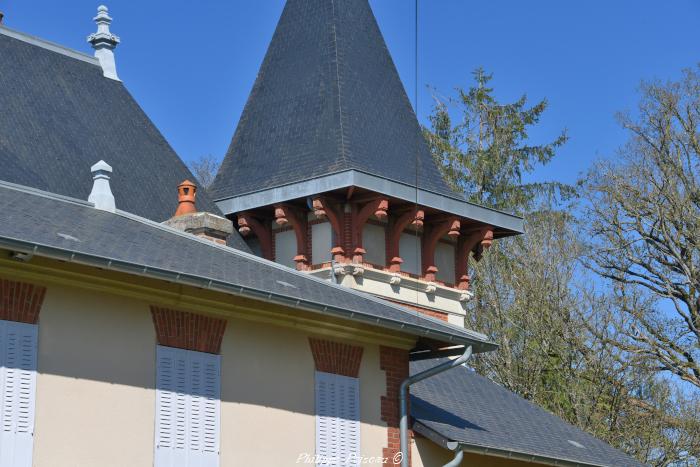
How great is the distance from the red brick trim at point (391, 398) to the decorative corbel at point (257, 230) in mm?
7831

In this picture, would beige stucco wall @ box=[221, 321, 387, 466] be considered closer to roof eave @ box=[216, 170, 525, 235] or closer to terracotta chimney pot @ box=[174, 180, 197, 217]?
terracotta chimney pot @ box=[174, 180, 197, 217]

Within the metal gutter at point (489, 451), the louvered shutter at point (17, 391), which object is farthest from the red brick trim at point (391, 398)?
the louvered shutter at point (17, 391)

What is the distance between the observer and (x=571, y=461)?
63.6ft

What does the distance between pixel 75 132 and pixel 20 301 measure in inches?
319

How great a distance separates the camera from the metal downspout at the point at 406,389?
1716 cm

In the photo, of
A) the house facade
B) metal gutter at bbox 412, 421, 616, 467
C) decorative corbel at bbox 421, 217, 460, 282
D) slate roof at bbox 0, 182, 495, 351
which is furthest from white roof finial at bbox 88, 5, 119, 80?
metal gutter at bbox 412, 421, 616, 467

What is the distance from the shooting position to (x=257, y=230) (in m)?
25.2

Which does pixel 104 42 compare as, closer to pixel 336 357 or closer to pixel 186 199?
pixel 186 199

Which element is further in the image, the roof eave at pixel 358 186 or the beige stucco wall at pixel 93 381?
the roof eave at pixel 358 186

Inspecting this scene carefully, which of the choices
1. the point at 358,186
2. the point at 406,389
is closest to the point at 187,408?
the point at 406,389

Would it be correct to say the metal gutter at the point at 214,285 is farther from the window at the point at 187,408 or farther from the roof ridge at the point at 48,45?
the roof ridge at the point at 48,45

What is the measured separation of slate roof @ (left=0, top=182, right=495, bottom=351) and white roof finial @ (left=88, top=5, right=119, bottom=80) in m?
7.92

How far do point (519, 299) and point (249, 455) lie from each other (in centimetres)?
2061

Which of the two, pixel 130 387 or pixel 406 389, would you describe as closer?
pixel 130 387
